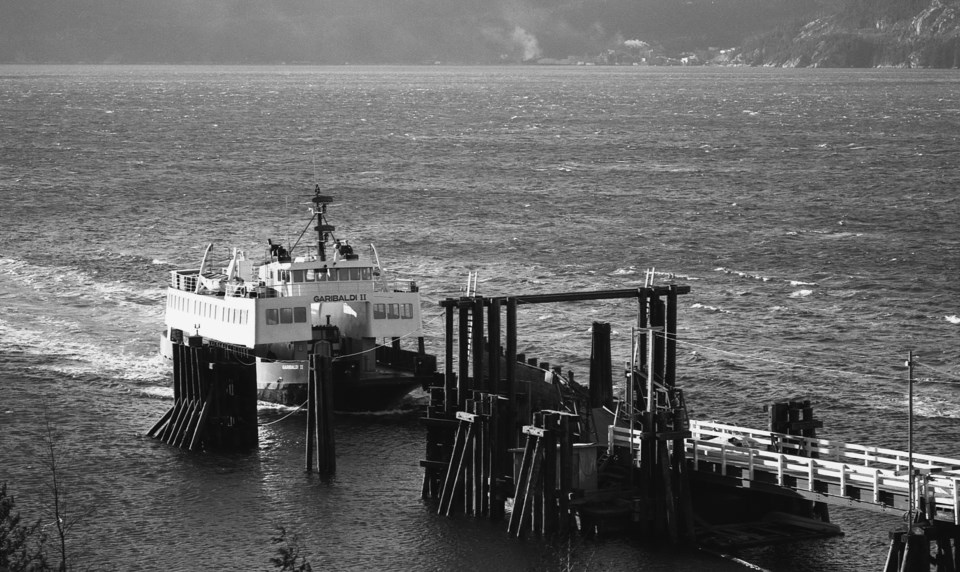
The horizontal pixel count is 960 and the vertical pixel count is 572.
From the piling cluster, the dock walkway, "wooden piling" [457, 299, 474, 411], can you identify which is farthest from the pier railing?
"wooden piling" [457, 299, 474, 411]

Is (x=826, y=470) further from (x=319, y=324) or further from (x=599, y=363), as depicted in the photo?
(x=319, y=324)

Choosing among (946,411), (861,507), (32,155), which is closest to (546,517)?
(861,507)

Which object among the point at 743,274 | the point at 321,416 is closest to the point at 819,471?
the point at 321,416

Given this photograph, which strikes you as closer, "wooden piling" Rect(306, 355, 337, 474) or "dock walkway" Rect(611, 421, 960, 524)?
"dock walkway" Rect(611, 421, 960, 524)

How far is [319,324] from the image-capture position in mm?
62031

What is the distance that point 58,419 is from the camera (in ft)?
189

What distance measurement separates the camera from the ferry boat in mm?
59312

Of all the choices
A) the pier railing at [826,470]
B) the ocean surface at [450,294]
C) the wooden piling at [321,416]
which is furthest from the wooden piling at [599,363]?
the wooden piling at [321,416]

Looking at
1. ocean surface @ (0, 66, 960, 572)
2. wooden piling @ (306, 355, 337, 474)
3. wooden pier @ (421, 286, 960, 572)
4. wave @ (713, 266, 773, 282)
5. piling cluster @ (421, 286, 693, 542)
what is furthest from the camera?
wave @ (713, 266, 773, 282)

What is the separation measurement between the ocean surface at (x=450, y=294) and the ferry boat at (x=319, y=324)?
1189 mm

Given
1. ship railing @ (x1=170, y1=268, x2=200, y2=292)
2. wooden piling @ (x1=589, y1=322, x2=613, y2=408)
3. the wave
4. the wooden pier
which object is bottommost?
the wooden pier

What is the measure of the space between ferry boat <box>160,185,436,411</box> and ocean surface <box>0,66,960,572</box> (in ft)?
3.90

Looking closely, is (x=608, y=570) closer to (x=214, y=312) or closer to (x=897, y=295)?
(x=214, y=312)

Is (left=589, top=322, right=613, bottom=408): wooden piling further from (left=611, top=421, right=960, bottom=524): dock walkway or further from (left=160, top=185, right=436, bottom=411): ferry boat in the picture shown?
(left=160, top=185, right=436, bottom=411): ferry boat
